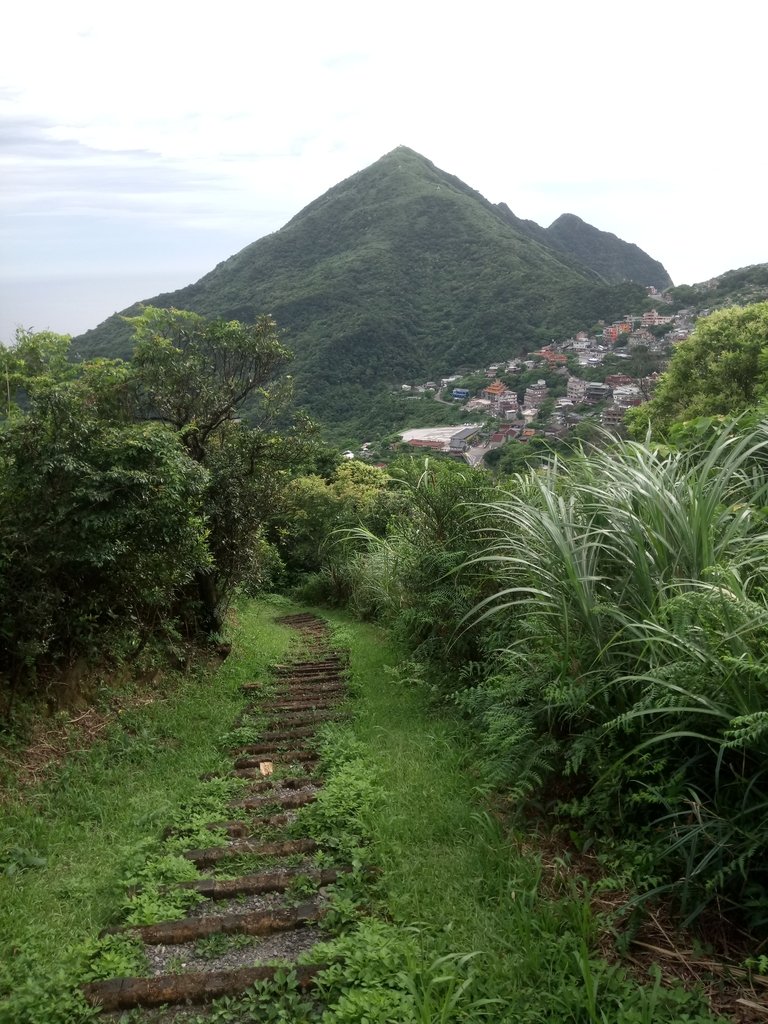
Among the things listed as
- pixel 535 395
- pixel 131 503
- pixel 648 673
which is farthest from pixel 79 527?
pixel 535 395

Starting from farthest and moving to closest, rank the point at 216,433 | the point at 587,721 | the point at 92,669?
the point at 216,433 < the point at 92,669 < the point at 587,721

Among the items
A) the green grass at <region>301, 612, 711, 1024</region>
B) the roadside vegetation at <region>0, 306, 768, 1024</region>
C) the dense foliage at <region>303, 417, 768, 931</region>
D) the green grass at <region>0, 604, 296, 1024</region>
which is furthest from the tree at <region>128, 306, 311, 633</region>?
the green grass at <region>301, 612, 711, 1024</region>

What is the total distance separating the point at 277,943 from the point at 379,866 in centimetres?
58

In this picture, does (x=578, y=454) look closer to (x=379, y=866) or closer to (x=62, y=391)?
(x=379, y=866)

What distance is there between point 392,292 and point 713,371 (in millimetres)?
59647

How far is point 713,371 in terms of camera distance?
13320 mm

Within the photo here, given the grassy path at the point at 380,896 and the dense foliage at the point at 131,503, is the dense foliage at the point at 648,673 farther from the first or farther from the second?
the dense foliage at the point at 131,503

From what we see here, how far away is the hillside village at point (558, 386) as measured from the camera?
79.3ft

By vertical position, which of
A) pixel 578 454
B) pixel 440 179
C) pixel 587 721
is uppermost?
pixel 440 179

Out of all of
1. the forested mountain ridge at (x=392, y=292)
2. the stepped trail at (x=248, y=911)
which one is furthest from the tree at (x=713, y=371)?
the forested mountain ridge at (x=392, y=292)

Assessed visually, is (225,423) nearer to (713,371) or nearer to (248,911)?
(248,911)

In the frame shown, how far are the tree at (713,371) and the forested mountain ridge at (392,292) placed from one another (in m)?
30.8

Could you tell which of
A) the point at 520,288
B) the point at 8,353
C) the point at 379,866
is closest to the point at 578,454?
the point at 379,866

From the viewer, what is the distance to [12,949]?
259 cm
